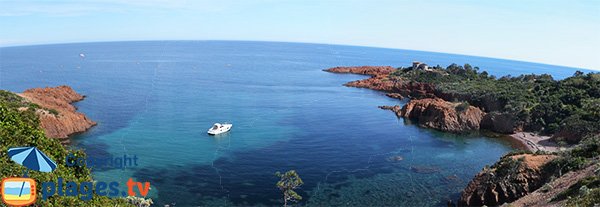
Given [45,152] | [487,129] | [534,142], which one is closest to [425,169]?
[534,142]

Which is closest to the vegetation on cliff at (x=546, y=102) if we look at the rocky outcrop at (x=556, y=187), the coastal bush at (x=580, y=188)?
the rocky outcrop at (x=556, y=187)

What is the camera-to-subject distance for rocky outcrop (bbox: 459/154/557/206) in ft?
107

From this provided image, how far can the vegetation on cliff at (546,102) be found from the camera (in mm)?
59094

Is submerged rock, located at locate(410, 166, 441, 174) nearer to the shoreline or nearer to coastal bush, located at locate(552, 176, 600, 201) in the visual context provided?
the shoreline

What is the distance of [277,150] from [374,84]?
76.9 meters

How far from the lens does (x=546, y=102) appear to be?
71.9 metres

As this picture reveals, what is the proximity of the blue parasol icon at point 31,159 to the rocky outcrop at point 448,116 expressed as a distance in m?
60.3

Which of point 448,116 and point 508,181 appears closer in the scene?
point 508,181

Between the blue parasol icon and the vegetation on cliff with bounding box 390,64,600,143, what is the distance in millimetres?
62012

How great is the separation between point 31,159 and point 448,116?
62.6 m

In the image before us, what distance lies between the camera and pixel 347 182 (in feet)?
133

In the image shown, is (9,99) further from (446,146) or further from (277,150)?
(446,146)

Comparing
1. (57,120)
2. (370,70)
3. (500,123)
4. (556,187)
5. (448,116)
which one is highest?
(370,70)

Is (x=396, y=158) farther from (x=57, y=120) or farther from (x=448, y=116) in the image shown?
(x=57, y=120)
